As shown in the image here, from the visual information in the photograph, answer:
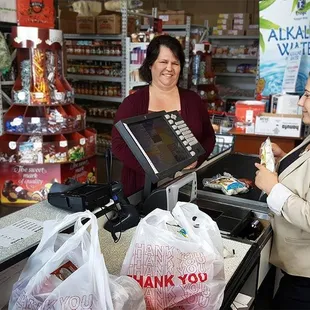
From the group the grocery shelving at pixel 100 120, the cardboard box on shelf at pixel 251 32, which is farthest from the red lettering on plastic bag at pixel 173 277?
the cardboard box on shelf at pixel 251 32

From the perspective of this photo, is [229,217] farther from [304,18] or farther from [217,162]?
[304,18]

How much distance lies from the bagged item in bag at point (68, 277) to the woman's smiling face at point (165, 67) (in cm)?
162

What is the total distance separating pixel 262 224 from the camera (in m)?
1.75

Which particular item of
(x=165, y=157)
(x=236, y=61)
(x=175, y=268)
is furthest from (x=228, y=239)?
(x=236, y=61)

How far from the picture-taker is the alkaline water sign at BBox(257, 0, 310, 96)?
3.86m

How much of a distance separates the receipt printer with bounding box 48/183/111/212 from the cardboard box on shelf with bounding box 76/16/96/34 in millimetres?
5108

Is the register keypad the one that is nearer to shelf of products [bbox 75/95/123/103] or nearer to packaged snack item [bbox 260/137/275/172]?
packaged snack item [bbox 260/137/275/172]

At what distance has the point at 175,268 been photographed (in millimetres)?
1045

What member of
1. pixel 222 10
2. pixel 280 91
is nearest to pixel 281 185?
pixel 280 91

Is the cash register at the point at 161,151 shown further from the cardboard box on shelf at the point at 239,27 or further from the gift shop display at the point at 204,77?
the cardboard box on shelf at the point at 239,27

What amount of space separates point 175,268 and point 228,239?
485 mm

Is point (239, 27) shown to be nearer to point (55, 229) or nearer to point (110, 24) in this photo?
point (110, 24)

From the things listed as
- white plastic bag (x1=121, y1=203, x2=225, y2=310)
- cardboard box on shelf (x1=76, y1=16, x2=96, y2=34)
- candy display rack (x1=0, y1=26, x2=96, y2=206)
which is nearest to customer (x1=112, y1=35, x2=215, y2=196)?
white plastic bag (x1=121, y1=203, x2=225, y2=310)

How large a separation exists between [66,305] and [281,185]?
95 centimetres
